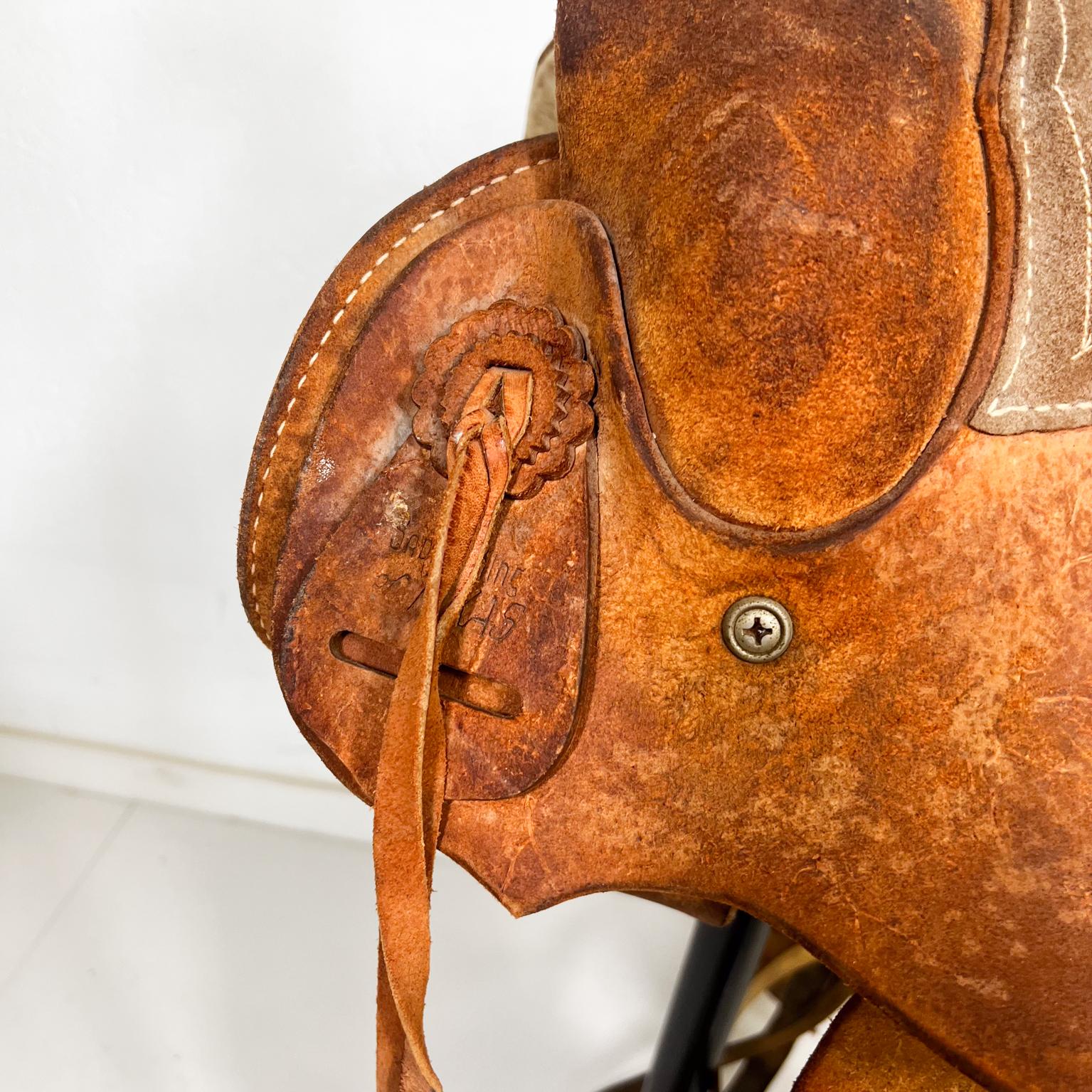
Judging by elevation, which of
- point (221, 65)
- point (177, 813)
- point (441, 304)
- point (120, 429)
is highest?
point (221, 65)

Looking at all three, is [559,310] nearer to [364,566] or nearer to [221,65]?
[364,566]

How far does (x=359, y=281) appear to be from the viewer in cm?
60

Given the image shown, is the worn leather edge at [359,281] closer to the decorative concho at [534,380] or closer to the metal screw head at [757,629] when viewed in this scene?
the decorative concho at [534,380]

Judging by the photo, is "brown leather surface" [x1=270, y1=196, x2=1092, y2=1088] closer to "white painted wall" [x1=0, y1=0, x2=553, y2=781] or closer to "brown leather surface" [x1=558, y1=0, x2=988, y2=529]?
"brown leather surface" [x1=558, y1=0, x2=988, y2=529]

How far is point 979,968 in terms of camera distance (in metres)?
0.47

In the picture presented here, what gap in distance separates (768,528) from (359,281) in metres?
0.29

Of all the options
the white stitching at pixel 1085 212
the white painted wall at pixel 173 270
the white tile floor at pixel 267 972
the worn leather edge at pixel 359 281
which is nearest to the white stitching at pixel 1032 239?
the white stitching at pixel 1085 212

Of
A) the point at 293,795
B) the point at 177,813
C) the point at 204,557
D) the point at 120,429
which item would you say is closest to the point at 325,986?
the point at 293,795

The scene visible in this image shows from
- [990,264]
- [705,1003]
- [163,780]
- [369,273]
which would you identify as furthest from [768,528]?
[163,780]

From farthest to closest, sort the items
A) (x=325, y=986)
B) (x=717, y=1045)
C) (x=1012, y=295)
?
(x=325, y=986) → (x=717, y=1045) → (x=1012, y=295)

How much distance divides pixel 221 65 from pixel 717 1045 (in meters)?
1.16

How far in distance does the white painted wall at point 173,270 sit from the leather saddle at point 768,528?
69 cm

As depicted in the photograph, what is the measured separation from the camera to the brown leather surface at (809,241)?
0.45 m

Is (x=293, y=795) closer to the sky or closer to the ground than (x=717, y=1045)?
closer to the ground
